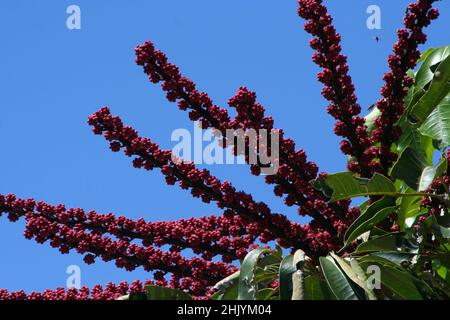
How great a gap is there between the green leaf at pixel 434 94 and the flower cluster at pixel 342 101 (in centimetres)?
24

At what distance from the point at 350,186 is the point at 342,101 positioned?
0.39m

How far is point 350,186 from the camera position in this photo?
143 inches

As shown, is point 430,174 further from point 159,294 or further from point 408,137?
point 159,294

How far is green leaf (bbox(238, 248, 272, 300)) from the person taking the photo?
122 inches

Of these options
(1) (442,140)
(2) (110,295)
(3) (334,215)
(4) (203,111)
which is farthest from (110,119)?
(1) (442,140)

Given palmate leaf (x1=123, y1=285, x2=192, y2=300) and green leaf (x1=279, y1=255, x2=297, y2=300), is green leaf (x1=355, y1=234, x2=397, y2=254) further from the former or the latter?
palmate leaf (x1=123, y1=285, x2=192, y2=300)

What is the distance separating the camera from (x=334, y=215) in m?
3.84

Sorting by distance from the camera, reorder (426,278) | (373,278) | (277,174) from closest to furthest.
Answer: (373,278)
(426,278)
(277,174)

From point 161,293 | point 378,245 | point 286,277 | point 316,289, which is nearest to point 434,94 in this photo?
point 378,245

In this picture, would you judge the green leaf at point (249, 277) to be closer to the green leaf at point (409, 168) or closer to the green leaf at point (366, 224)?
the green leaf at point (366, 224)
